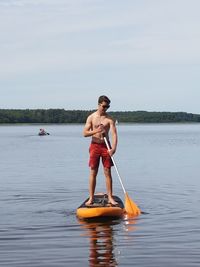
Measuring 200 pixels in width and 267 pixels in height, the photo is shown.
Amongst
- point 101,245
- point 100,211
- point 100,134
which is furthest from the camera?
point 100,134

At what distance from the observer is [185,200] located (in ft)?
52.2

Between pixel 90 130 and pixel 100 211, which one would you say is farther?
pixel 90 130

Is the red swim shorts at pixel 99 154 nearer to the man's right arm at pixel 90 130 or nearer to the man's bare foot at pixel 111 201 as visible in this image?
the man's right arm at pixel 90 130

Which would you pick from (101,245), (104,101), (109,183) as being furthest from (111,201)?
(101,245)

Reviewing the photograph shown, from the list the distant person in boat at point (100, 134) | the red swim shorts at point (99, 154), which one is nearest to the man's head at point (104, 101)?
the distant person in boat at point (100, 134)

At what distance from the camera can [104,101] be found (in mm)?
12250

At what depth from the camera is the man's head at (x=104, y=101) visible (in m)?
12.2

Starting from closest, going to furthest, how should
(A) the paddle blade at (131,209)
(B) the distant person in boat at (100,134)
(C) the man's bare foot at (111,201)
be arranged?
1. (B) the distant person in boat at (100,134)
2. (C) the man's bare foot at (111,201)
3. (A) the paddle blade at (131,209)

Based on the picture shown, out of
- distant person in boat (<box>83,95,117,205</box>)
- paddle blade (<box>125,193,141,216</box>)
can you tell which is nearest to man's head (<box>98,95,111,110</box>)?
distant person in boat (<box>83,95,117,205</box>)

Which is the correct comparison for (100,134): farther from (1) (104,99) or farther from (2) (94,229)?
(2) (94,229)

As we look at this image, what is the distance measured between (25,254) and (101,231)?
7.11ft

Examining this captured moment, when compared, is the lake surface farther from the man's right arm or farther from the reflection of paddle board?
the man's right arm

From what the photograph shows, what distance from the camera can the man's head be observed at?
12.2 metres

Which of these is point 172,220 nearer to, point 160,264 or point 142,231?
point 142,231
